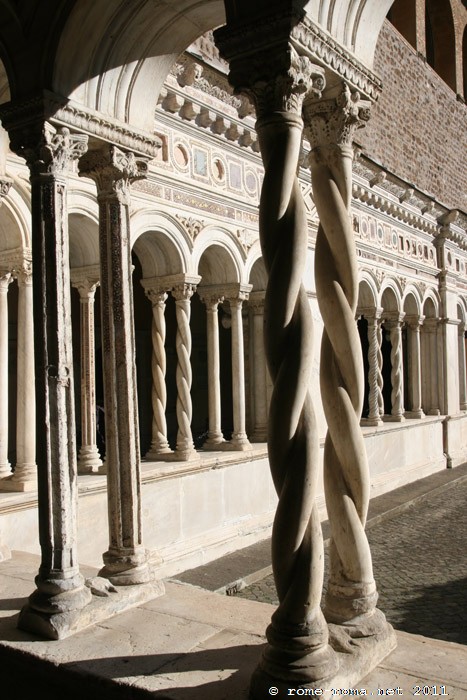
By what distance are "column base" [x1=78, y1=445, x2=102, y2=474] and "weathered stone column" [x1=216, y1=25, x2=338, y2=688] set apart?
4902 mm

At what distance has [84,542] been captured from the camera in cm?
651

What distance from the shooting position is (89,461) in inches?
288

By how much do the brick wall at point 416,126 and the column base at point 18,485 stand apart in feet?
32.2

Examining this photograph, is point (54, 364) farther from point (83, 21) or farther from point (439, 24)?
point (439, 24)

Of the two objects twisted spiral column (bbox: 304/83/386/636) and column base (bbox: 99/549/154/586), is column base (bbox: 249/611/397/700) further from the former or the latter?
column base (bbox: 99/549/154/586)

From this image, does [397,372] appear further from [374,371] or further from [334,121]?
[334,121]

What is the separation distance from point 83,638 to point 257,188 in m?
7.21

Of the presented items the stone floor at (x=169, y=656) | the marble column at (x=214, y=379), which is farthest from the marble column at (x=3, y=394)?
the marble column at (x=214, y=379)

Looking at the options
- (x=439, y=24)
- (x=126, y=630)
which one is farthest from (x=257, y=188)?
(x=439, y=24)

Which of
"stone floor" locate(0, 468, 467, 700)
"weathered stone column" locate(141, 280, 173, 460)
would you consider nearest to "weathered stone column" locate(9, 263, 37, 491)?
"stone floor" locate(0, 468, 467, 700)

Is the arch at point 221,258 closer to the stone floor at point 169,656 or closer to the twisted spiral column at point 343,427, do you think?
the stone floor at point 169,656

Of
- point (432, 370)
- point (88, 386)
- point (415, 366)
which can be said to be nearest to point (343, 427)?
point (88, 386)

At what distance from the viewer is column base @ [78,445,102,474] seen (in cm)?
727

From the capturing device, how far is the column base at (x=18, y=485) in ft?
20.2
